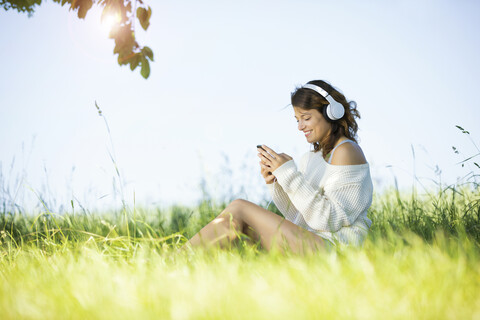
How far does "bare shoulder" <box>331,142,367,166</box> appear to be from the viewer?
8.91 feet

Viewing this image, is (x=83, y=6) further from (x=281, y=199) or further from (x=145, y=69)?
(x=281, y=199)

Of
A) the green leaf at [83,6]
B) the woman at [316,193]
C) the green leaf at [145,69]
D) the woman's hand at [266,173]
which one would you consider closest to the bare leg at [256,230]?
the woman at [316,193]

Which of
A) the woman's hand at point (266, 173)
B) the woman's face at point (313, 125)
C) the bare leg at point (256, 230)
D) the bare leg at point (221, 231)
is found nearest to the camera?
the bare leg at point (256, 230)

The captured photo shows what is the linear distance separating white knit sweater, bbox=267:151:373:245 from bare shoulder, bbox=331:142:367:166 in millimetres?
32

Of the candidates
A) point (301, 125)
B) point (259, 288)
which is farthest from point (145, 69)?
point (259, 288)

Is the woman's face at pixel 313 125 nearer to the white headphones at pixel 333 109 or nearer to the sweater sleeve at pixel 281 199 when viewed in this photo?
the white headphones at pixel 333 109

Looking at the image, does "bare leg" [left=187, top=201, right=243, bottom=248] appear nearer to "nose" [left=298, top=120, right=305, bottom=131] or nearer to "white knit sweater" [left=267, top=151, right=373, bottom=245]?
"white knit sweater" [left=267, top=151, right=373, bottom=245]

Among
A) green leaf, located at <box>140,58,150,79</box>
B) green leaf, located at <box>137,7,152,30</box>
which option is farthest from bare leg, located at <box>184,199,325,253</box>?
green leaf, located at <box>137,7,152,30</box>

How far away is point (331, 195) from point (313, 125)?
585mm

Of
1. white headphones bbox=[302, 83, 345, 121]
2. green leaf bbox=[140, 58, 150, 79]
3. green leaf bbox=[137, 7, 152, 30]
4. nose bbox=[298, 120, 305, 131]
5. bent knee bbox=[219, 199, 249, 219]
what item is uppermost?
green leaf bbox=[137, 7, 152, 30]

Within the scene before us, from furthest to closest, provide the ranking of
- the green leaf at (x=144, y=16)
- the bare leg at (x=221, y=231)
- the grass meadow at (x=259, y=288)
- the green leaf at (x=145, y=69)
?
the green leaf at (x=145, y=69)
the green leaf at (x=144, y=16)
the bare leg at (x=221, y=231)
the grass meadow at (x=259, y=288)

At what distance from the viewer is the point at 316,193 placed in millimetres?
2592

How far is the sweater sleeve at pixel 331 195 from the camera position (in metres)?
2.57

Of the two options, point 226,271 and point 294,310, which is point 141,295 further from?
point 294,310
